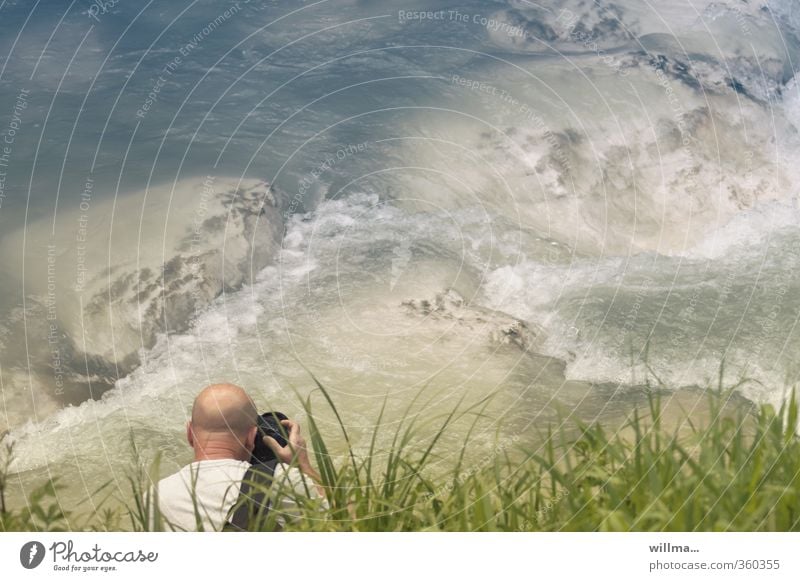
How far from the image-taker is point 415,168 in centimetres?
835

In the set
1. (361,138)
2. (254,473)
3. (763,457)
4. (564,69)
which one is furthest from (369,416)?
(564,69)

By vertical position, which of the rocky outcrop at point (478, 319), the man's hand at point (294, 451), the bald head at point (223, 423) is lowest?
the man's hand at point (294, 451)

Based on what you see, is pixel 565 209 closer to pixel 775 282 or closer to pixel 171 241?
pixel 775 282

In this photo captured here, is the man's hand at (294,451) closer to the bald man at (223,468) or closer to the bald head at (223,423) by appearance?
the bald man at (223,468)

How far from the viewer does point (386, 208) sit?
320 inches

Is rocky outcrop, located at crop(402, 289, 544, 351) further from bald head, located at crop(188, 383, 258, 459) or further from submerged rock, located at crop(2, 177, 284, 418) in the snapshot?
bald head, located at crop(188, 383, 258, 459)

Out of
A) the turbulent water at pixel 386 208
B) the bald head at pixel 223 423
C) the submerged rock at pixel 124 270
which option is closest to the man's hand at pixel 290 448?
the bald head at pixel 223 423

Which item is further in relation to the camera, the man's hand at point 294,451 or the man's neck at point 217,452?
the man's neck at point 217,452

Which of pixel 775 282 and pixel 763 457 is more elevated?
pixel 775 282

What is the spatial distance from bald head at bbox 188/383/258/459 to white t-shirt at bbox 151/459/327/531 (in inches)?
2.9

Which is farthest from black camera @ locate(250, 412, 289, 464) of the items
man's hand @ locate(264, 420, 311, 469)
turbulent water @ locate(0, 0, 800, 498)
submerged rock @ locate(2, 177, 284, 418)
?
submerged rock @ locate(2, 177, 284, 418)

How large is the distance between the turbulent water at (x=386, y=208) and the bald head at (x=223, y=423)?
2280 millimetres

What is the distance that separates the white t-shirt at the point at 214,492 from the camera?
334 centimetres

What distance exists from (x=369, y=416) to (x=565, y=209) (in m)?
3.41
